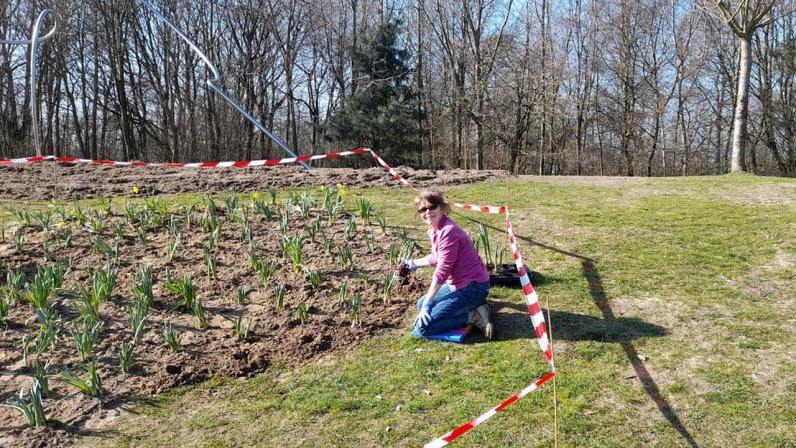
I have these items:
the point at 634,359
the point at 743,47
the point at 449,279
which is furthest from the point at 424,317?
the point at 743,47

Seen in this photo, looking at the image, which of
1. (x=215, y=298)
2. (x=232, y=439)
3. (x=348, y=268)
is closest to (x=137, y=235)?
(x=215, y=298)

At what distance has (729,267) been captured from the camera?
567 cm

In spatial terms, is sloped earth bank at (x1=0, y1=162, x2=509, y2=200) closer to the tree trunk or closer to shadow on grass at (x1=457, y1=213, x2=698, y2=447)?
shadow on grass at (x1=457, y1=213, x2=698, y2=447)

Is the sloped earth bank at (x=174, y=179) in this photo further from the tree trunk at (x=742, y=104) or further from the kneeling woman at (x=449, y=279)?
the tree trunk at (x=742, y=104)

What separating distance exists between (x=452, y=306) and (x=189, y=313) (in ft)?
7.22

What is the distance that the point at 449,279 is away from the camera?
4457mm

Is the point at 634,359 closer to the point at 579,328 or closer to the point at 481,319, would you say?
the point at 579,328

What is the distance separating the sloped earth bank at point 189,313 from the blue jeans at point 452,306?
18.1 inches

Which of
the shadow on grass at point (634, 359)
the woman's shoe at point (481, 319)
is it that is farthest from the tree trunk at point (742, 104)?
the woman's shoe at point (481, 319)

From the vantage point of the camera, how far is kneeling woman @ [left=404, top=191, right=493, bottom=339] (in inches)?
170

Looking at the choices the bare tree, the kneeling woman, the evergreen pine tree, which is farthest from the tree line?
the kneeling woman

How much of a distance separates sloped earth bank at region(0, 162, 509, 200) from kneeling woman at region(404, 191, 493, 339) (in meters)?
5.22

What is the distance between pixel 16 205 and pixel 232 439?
269 inches

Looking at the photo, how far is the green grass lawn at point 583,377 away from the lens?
3.31m
